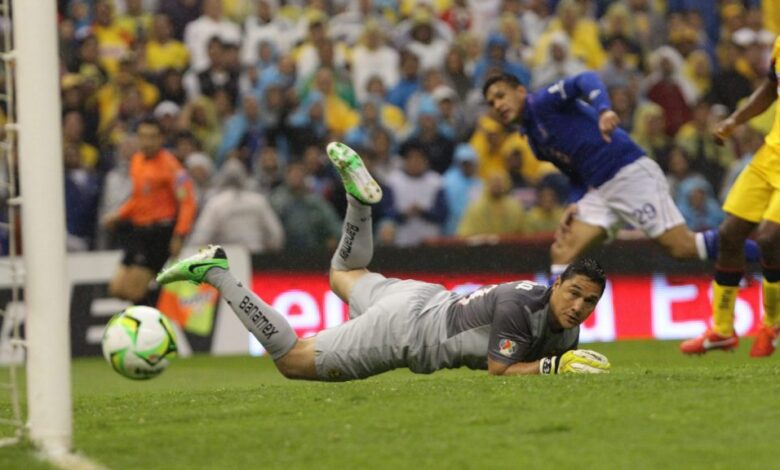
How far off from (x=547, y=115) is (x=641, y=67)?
7.62m

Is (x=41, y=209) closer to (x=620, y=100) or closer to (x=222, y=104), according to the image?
(x=222, y=104)

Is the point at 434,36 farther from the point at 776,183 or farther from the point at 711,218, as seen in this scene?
the point at 776,183

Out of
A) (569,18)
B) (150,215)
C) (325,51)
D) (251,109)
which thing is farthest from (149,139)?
(569,18)

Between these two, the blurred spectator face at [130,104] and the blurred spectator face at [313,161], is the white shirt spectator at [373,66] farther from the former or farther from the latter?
the blurred spectator face at [130,104]

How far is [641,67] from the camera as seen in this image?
18.6 metres

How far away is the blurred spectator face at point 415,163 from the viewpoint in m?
16.3

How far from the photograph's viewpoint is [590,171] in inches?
456

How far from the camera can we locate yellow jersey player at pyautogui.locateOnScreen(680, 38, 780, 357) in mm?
9617

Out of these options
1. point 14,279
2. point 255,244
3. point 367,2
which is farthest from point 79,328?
point 14,279

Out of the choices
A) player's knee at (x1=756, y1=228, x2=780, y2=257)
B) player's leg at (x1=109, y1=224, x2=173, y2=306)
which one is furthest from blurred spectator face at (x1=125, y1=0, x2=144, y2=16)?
player's knee at (x1=756, y1=228, x2=780, y2=257)

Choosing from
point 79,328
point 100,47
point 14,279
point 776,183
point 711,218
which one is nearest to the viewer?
point 14,279

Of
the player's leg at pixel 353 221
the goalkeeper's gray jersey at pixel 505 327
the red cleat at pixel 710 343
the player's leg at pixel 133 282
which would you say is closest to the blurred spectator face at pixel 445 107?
the player's leg at pixel 133 282

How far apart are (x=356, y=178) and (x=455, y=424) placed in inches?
110

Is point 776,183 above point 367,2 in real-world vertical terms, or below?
below
